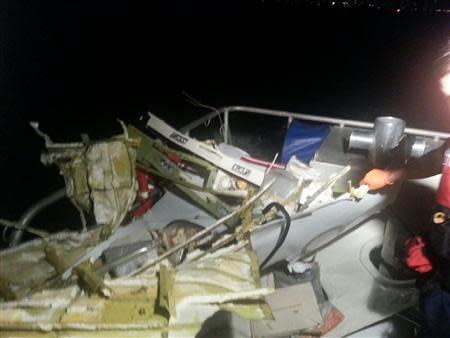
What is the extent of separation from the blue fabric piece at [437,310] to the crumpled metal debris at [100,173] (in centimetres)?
272

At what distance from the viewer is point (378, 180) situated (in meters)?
3.48

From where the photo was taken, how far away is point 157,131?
164 inches

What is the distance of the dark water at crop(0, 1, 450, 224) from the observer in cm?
1661

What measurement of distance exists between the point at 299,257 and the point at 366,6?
68128 mm

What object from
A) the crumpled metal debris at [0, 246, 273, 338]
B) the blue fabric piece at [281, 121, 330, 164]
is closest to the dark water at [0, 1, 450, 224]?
the blue fabric piece at [281, 121, 330, 164]

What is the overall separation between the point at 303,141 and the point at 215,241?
6.20ft

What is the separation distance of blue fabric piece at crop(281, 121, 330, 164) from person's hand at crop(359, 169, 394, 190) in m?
1.02

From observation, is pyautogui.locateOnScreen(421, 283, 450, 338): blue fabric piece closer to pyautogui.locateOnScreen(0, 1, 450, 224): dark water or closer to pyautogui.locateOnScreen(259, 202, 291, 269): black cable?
pyautogui.locateOnScreen(259, 202, 291, 269): black cable

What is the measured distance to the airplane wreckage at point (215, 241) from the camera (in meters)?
2.16

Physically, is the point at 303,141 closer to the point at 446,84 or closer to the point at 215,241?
the point at 215,241

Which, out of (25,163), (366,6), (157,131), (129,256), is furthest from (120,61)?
(366,6)

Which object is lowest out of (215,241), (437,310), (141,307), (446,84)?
(437,310)

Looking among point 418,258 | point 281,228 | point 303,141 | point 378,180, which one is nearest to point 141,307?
point 281,228

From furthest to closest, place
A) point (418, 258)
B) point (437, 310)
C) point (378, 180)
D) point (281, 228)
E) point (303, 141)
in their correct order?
point (303, 141)
point (378, 180)
point (281, 228)
point (418, 258)
point (437, 310)
